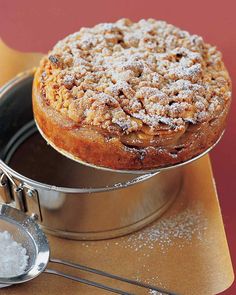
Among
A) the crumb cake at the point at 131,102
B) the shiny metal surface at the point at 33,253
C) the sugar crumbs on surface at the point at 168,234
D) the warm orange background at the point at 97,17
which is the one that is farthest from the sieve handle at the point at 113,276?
the warm orange background at the point at 97,17

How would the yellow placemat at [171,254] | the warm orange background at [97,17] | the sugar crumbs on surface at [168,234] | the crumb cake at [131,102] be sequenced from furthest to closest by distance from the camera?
1. the warm orange background at [97,17]
2. the sugar crumbs on surface at [168,234]
3. the yellow placemat at [171,254]
4. the crumb cake at [131,102]

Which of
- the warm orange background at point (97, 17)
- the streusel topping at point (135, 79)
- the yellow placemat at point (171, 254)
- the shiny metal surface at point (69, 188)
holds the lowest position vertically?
the yellow placemat at point (171, 254)

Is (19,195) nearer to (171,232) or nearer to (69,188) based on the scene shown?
(69,188)

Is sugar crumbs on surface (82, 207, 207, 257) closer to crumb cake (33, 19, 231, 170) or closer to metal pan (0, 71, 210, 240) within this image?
metal pan (0, 71, 210, 240)

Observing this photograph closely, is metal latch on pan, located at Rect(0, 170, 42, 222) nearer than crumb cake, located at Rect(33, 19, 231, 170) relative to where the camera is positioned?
No

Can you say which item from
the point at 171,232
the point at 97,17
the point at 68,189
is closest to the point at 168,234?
the point at 171,232

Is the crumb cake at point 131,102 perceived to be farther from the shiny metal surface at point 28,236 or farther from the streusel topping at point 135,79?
the shiny metal surface at point 28,236

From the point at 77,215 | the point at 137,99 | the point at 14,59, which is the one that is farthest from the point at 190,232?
the point at 14,59

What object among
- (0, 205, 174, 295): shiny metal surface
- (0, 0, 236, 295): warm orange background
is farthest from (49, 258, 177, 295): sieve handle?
(0, 0, 236, 295): warm orange background
